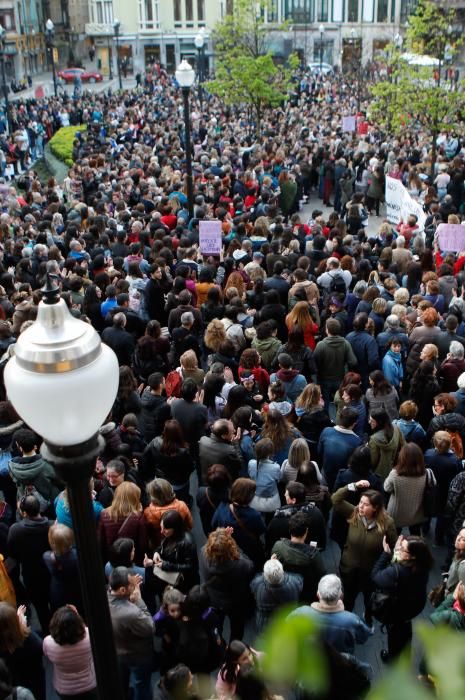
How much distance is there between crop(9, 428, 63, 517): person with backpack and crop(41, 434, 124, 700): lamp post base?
384 cm

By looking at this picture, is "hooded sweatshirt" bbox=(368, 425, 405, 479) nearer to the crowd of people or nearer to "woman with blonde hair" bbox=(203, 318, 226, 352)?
the crowd of people

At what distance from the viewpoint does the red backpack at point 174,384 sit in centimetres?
833

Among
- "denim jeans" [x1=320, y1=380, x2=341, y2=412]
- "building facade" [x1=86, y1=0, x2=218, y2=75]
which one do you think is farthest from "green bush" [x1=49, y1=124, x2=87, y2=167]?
"building facade" [x1=86, y1=0, x2=218, y2=75]

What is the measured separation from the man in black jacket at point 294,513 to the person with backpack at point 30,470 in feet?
6.36

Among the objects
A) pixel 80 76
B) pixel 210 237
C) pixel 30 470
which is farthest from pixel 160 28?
pixel 30 470

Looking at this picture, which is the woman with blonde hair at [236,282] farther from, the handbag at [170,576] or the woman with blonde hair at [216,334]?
the handbag at [170,576]

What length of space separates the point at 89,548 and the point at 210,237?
980 cm

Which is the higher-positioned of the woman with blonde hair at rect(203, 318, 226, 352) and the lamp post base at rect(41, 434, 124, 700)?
the lamp post base at rect(41, 434, 124, 700)

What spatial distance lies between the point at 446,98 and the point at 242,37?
15.1 m

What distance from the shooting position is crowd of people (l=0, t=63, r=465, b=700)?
5.09 metres

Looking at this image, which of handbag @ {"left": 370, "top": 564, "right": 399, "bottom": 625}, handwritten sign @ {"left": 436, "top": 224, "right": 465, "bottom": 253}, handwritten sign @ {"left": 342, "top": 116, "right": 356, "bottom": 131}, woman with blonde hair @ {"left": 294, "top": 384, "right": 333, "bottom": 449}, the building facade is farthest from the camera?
the building facade

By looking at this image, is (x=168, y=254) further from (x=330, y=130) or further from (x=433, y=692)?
(x=330, y=130)

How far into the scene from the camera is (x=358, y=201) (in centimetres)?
1595

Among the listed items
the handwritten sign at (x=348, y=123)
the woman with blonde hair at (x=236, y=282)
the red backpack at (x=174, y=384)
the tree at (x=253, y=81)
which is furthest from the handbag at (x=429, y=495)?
the tree at (x=253, y=81)
